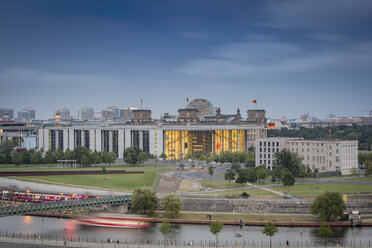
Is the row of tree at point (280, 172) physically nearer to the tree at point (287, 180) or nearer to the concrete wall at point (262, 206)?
the tree at point (287, 180)

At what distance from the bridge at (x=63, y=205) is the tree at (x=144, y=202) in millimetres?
3208

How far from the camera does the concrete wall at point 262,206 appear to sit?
79062 millimetres

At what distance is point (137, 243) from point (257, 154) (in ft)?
204

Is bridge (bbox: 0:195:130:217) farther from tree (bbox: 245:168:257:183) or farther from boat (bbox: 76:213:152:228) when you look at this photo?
tree (bbox: 245:168:257:183)

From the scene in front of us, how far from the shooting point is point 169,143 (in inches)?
6624

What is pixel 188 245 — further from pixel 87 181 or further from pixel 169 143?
pixel 169 143

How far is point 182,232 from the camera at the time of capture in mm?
69312

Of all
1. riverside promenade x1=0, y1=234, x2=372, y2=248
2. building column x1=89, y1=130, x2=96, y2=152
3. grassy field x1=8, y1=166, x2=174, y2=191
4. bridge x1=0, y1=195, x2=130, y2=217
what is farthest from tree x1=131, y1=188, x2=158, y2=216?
building column x1=89, y1=130, x2=96, y2=152

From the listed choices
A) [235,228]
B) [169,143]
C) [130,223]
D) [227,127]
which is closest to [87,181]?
[130,223]

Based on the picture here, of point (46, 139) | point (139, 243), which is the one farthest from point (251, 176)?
point (46, 139)

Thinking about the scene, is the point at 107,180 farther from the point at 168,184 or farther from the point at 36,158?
the point at 36,158

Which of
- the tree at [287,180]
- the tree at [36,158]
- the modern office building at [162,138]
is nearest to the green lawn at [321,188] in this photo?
the tree at [287,180]

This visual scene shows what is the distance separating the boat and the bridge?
2.28 metres

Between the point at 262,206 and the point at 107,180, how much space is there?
112 feet
